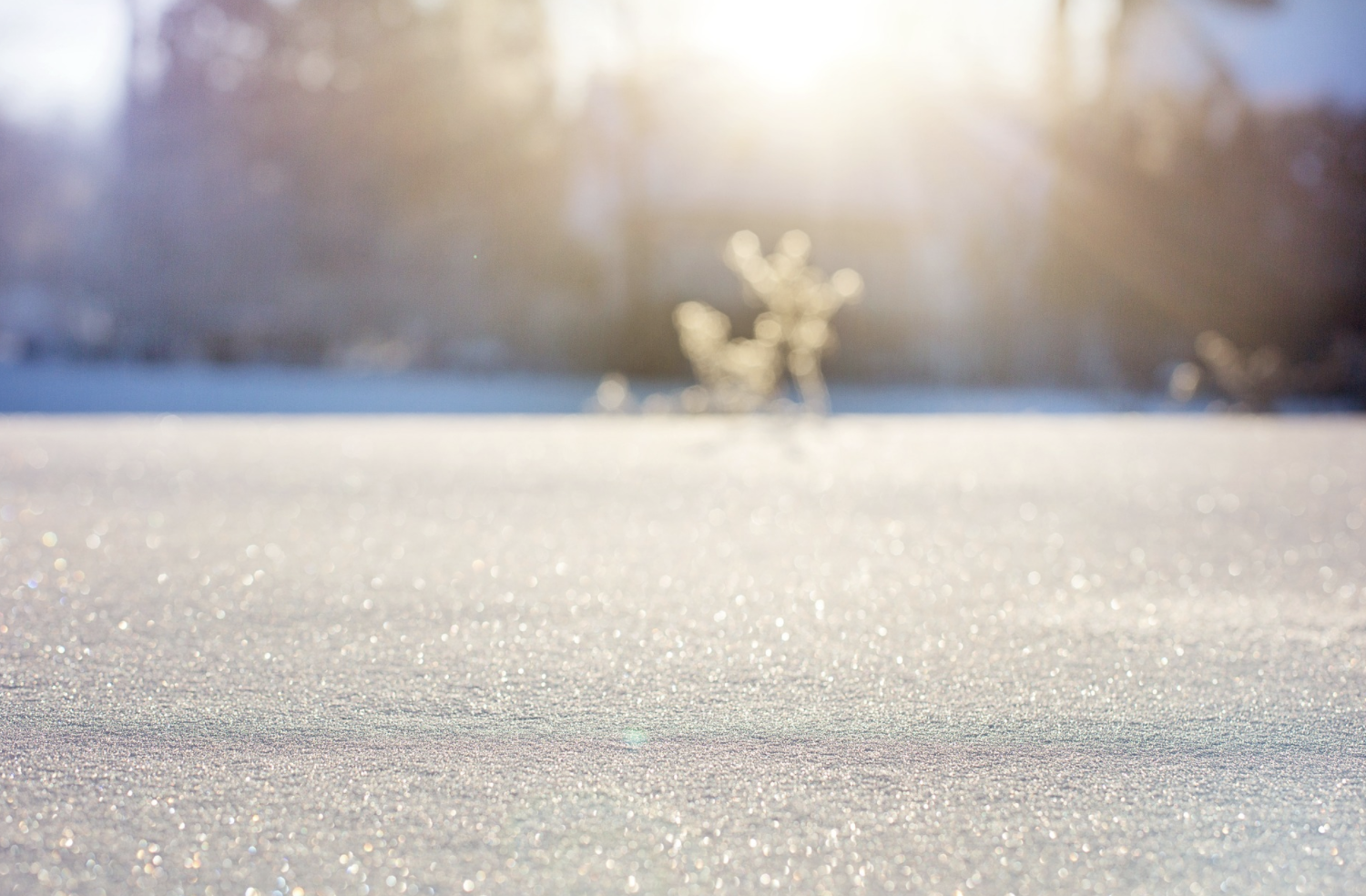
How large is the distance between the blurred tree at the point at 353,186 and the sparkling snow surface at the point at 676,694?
11.2 m

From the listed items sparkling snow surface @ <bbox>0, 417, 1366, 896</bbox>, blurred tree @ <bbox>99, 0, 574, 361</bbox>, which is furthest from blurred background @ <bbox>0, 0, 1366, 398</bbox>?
sparkling snow surface @ <bbox>0, 417, 1366, 896</bbox>

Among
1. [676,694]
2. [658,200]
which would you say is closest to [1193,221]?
[658,200]

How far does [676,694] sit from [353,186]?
50.4 feet

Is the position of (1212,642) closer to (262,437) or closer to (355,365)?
(262,437)

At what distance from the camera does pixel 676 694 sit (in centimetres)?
249

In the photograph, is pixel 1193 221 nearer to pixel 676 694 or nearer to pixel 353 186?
pixel 353 186

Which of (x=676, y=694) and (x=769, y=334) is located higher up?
(x=769, y=334)

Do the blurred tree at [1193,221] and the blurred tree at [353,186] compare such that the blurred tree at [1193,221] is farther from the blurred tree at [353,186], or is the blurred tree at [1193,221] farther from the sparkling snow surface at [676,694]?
the sparkling snow surface at [676,694]

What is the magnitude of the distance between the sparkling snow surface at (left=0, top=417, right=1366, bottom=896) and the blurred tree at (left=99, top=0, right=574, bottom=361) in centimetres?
1117

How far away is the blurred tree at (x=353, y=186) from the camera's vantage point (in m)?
16.3

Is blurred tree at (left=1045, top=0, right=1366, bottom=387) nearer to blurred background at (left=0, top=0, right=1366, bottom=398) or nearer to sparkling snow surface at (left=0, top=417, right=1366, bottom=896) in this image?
blurred background at (left=0, top=0, right=1366, bottom=398)

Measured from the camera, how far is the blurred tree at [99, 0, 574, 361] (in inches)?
643

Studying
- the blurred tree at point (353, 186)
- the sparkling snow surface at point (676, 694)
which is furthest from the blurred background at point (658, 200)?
the sparkling snow surface at point (676, 694)

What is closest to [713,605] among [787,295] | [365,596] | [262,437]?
[365,596]
